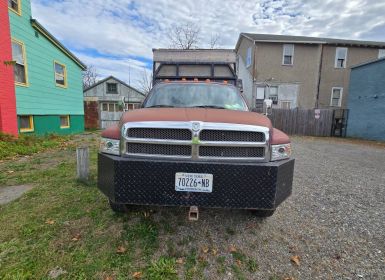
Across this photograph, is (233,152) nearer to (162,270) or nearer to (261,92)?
(162,270)

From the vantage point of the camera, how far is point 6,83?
25.0 feet

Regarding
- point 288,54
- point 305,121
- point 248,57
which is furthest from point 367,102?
point 248,57

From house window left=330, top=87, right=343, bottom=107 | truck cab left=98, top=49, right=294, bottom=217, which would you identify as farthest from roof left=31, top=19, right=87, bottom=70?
house window left=330, top=87, right=343, bottom=107

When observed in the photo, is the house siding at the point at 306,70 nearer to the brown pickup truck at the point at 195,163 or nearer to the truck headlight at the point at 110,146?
the brown pickup truck at the point at 195,163

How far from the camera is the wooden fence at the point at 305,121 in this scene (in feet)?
55.1

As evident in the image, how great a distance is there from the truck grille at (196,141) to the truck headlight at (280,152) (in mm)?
93

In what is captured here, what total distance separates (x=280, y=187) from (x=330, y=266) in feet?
3.16

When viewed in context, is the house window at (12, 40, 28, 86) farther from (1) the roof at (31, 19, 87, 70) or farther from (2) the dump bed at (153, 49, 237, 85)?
(2) the dump bed at (153, 49, 237, 85)

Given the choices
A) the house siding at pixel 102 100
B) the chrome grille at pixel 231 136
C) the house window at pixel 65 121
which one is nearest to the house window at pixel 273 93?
the house siding at pixel 102 100

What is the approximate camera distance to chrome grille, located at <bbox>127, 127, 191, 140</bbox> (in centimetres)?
232

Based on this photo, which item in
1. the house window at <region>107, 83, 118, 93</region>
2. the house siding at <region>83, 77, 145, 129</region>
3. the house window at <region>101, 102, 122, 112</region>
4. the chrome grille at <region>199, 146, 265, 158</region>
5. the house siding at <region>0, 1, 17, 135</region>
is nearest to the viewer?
the chrome grille at <region>199, 146, 265, 158</region>

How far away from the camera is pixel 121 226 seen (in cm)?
289

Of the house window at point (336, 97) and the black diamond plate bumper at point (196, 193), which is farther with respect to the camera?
the house window at point (336, 97)

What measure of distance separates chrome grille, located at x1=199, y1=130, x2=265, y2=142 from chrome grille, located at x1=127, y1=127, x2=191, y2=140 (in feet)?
0.59
